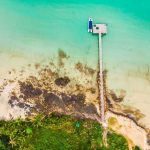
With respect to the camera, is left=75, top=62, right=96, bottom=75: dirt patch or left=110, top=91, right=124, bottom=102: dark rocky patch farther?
left=75, top=62, right=96, bottom=75: dirt patch

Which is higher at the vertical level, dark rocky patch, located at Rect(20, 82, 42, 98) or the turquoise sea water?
the turquoise sea water

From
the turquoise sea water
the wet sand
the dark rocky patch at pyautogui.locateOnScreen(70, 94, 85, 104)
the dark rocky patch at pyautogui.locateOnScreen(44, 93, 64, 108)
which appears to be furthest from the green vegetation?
the turquoise sea water

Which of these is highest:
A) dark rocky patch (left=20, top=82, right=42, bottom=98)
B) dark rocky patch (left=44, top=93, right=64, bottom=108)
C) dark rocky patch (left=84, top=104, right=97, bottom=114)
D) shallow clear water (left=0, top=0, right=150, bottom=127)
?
shallow clear water (left=0, top=0, right=150, bottom=127)

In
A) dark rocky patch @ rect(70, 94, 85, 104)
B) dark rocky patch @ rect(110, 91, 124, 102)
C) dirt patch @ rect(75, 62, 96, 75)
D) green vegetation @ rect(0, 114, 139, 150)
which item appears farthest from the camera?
dirt patch @ rect(75, 62, 96, 75)

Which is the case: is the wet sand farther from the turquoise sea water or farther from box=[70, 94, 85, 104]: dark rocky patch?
the turquoise sea water

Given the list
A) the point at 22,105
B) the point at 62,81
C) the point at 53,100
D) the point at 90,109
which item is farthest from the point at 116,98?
the point at 22,105

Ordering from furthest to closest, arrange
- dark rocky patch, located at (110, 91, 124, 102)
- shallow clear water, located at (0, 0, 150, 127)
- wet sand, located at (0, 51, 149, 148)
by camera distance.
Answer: shallow clear water, located at (0, 0, 150, 127)
dark rocky patch, located at (110, 91, 124, 102)
wet sand, located at (0, 51, 149, 148)
